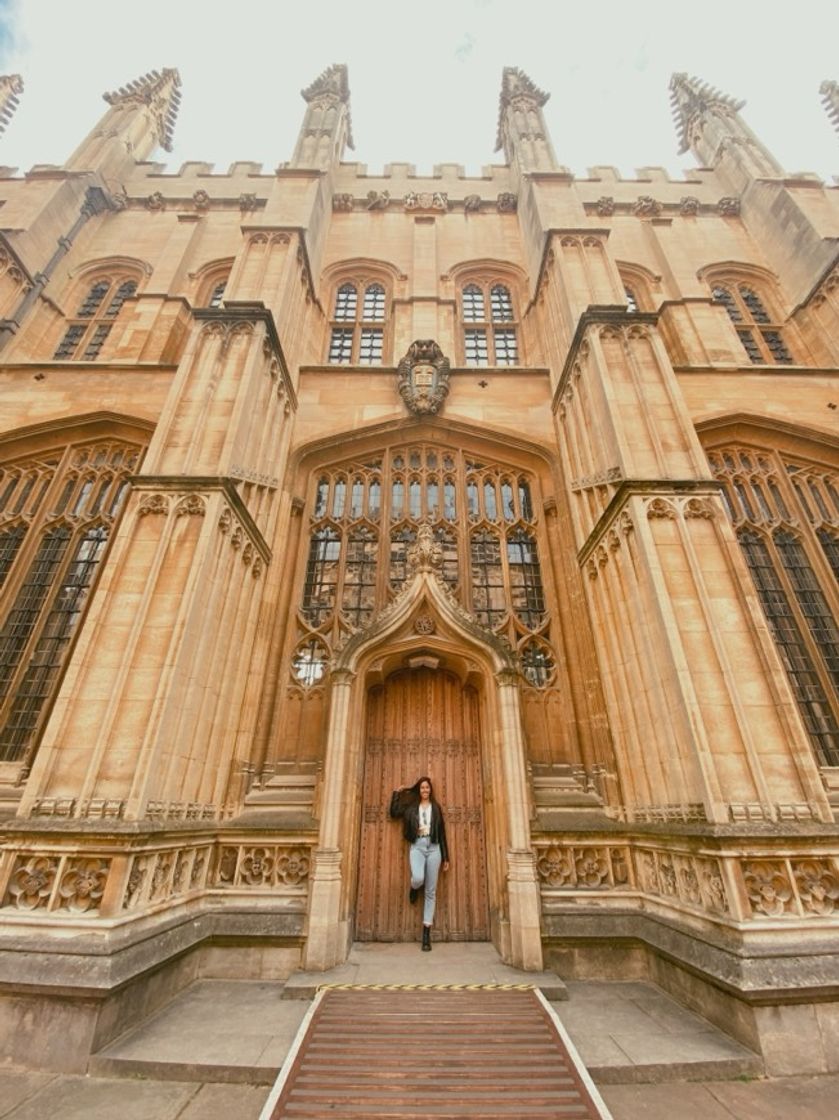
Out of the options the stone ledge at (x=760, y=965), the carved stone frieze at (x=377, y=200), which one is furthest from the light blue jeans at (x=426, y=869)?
the carved stone frieze at (x=377, y=200)

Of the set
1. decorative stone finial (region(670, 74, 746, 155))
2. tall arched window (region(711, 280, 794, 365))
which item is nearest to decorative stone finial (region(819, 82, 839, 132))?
decorative stone finial (region(670, 74, 746, 155))

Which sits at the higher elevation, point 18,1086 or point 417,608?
point 417,608

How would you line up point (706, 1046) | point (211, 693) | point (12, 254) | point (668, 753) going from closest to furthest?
point (706, 1046), point (668, 753), point (211, 693), point (12, 254)

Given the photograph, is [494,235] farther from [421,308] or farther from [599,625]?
[599,625]

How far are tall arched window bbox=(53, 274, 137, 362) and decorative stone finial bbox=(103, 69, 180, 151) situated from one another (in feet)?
35.5

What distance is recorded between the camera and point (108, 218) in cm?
1566

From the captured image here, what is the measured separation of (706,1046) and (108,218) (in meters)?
21.8

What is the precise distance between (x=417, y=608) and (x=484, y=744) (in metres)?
2.16

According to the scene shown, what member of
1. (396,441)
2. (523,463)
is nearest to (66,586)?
(396,441)

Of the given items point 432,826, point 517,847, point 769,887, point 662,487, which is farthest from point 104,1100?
point 662,487

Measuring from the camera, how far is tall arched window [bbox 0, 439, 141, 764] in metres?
7.62

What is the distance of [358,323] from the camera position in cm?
1320

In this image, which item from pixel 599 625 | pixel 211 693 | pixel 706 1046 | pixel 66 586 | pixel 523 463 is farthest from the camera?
pixel 523 463

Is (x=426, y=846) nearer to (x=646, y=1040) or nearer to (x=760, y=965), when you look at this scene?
(x=646, y=1040)
